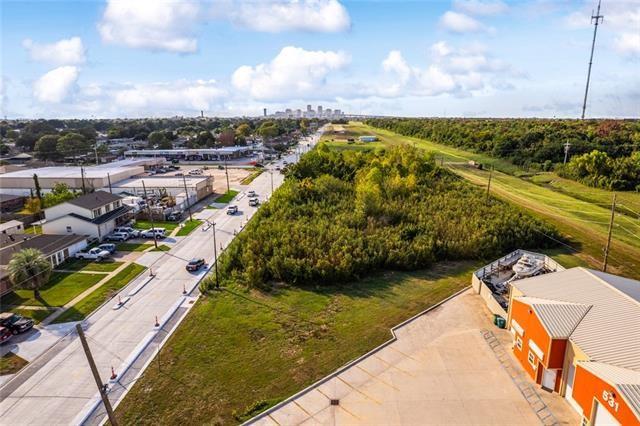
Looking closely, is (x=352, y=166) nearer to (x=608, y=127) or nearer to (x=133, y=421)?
(x=133, y=421)

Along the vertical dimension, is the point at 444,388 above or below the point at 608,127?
below

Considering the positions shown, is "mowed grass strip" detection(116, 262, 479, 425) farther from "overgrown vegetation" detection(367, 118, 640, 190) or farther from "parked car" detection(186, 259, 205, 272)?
"overgrown vegetation" detection(367, 118, 640, 190)

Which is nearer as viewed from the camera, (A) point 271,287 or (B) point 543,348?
(B) point 543,348

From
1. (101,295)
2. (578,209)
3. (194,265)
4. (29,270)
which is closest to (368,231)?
(194,265)

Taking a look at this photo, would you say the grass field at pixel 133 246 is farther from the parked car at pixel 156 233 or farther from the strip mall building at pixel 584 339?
the strip mall building at pixel 584 339

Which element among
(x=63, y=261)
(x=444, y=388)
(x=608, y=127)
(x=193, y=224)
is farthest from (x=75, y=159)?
(x=608, y=127)

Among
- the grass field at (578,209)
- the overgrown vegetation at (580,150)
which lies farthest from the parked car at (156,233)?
the overgrown vegetation at (580,150)

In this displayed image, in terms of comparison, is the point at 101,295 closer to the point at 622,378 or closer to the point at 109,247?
the point at 109,247
